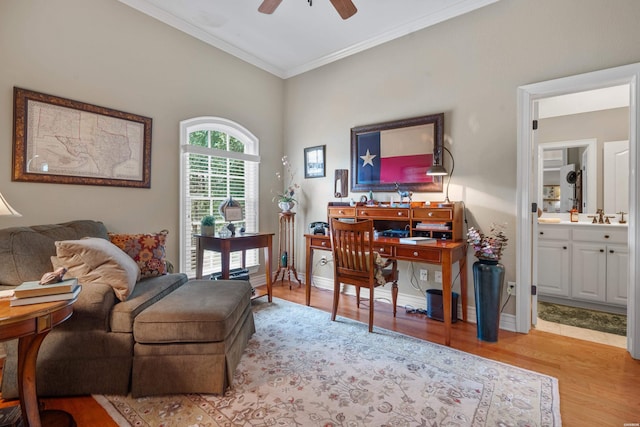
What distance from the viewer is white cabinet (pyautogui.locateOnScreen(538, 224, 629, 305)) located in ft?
10.2

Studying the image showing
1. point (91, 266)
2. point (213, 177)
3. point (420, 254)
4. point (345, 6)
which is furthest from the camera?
point (213, 177)

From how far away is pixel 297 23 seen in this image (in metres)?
3.25

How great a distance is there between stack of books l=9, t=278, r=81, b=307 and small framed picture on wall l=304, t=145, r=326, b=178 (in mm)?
3015

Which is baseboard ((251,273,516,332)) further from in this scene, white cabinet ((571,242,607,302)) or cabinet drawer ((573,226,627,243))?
cabinet drawer ((573,226,627,243))

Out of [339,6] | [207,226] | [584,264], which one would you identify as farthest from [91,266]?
[584,264]

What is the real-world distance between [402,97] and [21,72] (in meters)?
3.39

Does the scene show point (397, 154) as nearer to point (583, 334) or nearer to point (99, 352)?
point (583, 334)

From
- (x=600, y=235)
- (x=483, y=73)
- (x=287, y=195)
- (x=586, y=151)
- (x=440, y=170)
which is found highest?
(x=483, y=73)

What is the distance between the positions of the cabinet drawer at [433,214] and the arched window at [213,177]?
7.09 feet

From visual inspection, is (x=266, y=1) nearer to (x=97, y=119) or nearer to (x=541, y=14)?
(x=97, y=119)

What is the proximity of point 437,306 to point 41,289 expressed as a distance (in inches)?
117

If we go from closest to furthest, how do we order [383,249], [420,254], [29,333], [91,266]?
1. [29,333]
2. [91,266]
3. [420,254]
4. [383,249]

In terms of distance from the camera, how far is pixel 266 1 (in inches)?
90.4

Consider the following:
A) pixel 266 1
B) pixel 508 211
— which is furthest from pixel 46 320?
pixel 508 211
